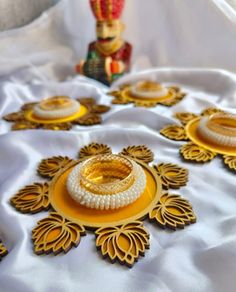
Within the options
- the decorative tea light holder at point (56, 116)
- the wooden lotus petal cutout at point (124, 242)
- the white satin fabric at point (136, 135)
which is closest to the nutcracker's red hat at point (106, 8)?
the white satin fabric at point (136, 135)

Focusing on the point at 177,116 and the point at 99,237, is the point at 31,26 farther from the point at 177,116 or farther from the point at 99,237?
the point at 99,237

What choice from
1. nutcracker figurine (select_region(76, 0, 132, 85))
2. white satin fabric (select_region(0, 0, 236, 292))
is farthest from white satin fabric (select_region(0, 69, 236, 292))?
nutcracker figurine (select_region(76, 0, 132, 85))

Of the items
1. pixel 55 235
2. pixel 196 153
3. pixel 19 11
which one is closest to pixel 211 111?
pixel 196 153

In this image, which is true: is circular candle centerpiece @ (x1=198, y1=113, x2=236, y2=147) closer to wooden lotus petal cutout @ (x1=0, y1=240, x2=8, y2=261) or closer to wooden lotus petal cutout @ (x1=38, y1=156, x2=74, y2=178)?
wooden lotus petal cutout @ (x1=38, y1=156, x2=74, y2=178)

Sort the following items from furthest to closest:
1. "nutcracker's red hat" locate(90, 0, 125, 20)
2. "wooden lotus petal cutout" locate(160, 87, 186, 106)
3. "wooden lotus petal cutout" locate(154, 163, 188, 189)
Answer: "nutcracker's red hat" locate(90, 0, 125, 20), "wooden lotus petal cutout" locate(160, 87, 186, 106), "wooden lotus petal cutout" locate(154, 163, 188, 189)

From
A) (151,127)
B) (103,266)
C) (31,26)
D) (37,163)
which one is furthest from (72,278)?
(31,26)

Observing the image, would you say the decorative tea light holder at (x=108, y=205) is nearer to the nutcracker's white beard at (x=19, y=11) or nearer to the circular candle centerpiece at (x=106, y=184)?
the circular candle centerpiece at (x=106, y=184)
